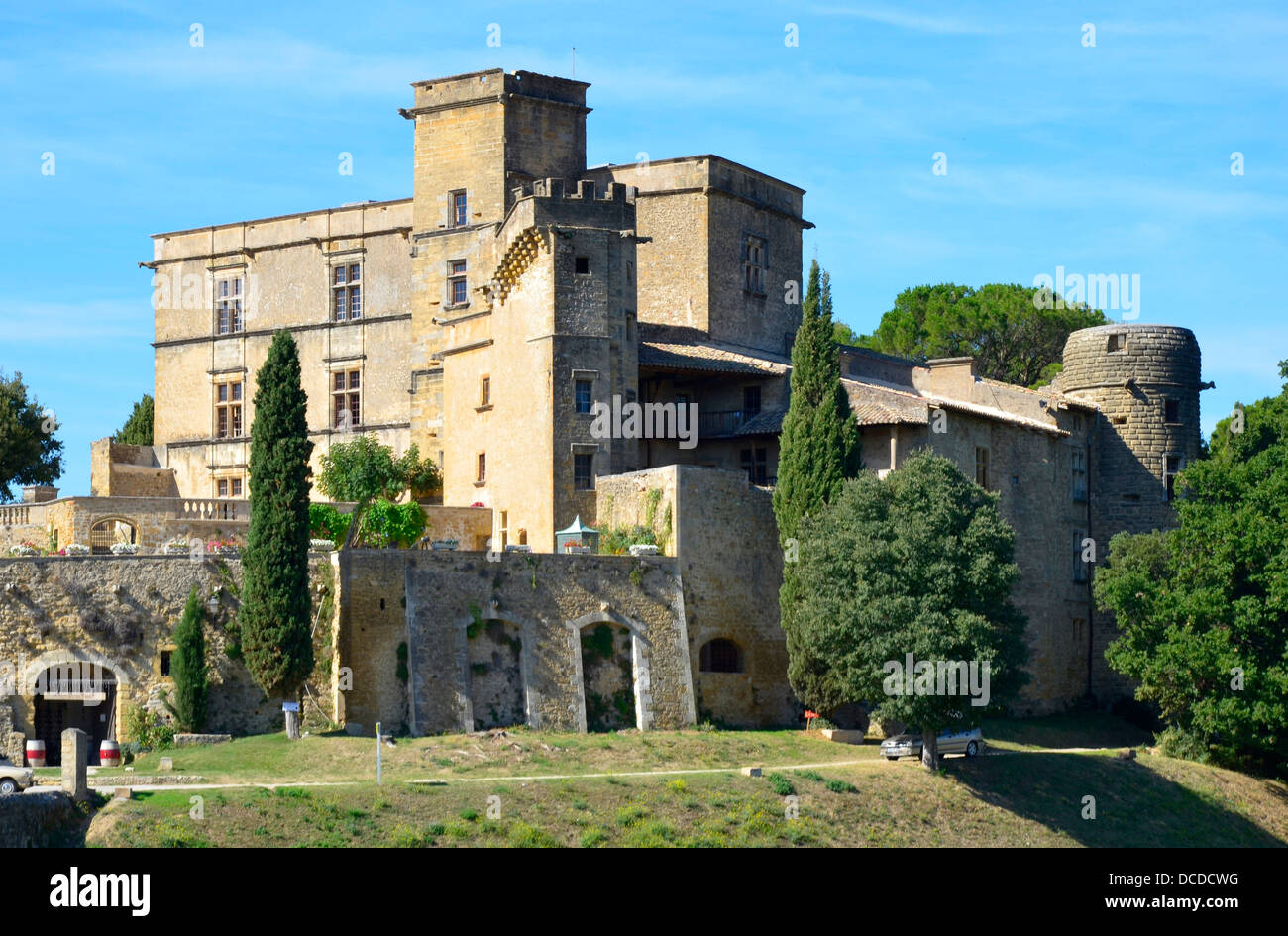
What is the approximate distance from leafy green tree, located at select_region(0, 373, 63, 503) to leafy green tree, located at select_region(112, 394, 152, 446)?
10385 mm

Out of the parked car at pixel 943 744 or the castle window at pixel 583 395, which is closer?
the parked car at pixel 943 744

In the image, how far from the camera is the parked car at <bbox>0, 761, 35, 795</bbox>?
116 feet

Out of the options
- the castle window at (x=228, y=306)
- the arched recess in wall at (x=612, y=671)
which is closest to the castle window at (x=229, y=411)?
the castle window at (x=228, y=306)

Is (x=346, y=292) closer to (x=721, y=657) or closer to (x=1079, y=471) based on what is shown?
(x=721, y=657)

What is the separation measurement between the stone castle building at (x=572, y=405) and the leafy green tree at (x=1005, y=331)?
1617 centimetres

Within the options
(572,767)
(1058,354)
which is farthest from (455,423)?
(1058,354)

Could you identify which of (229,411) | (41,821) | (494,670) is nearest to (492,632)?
(494,670)

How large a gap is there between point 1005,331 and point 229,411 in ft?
113

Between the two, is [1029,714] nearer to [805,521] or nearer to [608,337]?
[805,521]

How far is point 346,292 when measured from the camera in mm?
68375

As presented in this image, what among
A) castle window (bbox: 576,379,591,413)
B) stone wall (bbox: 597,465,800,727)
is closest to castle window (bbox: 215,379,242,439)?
castle window (bbox: 576,379,591,413)

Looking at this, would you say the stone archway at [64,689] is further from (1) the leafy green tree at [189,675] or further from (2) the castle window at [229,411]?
(2) the castle window at [229,411]

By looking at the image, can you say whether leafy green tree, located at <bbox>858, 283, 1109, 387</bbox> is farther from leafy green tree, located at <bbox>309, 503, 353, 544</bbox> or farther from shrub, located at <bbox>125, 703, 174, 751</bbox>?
shrub, located at <bbox>125, 703, 174, 751</bbox>

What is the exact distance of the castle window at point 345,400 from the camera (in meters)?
67.2
